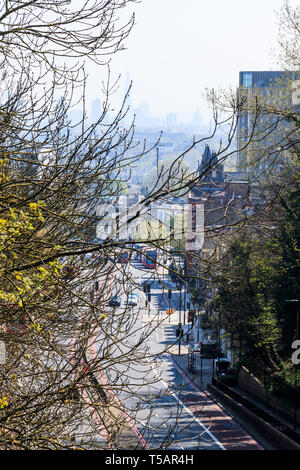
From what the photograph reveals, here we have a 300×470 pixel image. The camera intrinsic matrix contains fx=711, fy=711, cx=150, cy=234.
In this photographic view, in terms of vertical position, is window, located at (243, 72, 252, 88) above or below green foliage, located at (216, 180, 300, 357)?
above

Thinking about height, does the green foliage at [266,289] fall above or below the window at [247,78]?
below

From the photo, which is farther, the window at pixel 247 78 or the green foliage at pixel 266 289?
the window at pixel 247 78

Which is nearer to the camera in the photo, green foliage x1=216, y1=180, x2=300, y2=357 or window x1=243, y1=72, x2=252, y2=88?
green foliage x1=216, y1=180, x2=300, y2=357

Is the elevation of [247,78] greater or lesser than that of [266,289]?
greater

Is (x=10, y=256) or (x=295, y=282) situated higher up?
(x=10, y=256)

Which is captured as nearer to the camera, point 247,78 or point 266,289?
point 266,289

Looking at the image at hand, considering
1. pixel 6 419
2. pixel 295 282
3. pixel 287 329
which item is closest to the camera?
pixel 6 419

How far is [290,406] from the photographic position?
28.1 metres
